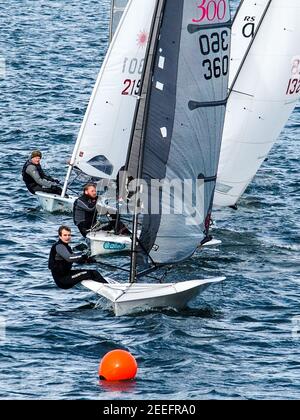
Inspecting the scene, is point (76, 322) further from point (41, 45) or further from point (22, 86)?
point (41, 45)

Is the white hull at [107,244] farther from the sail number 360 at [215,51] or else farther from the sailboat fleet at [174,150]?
the sail number 360 at [215,51]

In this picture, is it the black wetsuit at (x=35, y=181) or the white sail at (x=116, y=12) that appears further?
the white sail at (x=116, y=12)

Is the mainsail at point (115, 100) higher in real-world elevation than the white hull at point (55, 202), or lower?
higher

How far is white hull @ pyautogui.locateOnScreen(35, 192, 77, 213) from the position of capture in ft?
127

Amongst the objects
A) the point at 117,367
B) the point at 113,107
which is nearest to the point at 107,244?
the point at 113,107

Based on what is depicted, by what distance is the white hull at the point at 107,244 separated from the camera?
3500 cm

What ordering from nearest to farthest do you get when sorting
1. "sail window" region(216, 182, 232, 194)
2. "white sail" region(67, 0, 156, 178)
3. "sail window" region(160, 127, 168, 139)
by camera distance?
1. "sail window" region(160, 127, 168, 139)
2. "white sail" region(67, 0, 156, 178)
3. "sail window" region(216, 182, 232, 194)

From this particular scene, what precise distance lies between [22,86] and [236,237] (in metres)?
21.2

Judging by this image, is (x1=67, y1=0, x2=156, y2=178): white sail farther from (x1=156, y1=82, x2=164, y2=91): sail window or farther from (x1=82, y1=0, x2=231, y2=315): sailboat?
(x1=156, y1=82, x2=164, y2=91): sail window

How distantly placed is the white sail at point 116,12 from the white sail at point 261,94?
3579 millimetres

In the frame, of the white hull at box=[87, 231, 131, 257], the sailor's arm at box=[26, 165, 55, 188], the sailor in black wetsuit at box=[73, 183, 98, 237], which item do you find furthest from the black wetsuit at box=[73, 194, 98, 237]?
the sailor's arm at box=[26, 165, 55, 188]

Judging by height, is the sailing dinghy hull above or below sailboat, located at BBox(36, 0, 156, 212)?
below

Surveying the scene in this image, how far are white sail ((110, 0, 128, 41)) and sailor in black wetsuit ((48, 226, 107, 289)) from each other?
11.3 metres

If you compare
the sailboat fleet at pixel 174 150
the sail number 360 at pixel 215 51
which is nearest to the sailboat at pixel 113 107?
the sailboat fleet at pixel 174 150
